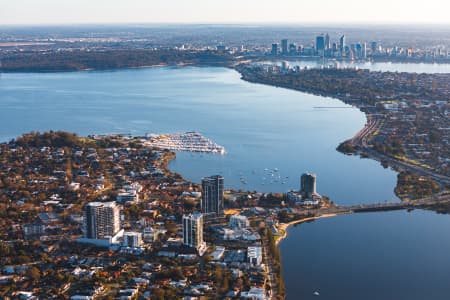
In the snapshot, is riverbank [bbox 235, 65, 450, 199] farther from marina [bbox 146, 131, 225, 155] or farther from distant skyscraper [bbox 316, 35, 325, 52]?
distant skyscraper [bbox 316, 35, 325, 52]

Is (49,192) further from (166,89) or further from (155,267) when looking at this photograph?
(166,89)

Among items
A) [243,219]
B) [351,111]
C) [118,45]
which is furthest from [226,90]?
[118,45]

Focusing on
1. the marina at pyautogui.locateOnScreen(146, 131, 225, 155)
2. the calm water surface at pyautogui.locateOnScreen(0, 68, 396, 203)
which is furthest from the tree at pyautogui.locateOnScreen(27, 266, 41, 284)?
the marina at pyautogui.locateOnScreen(146, 131, 225, 155)

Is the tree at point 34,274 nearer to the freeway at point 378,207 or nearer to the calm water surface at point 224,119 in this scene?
the freeway at point 378,207

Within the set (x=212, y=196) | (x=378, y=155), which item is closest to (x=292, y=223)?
(x=212, y=196)

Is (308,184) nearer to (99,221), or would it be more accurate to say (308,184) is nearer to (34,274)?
(99,221)

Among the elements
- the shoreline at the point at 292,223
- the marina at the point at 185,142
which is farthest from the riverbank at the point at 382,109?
the marina at the point at 185,142
